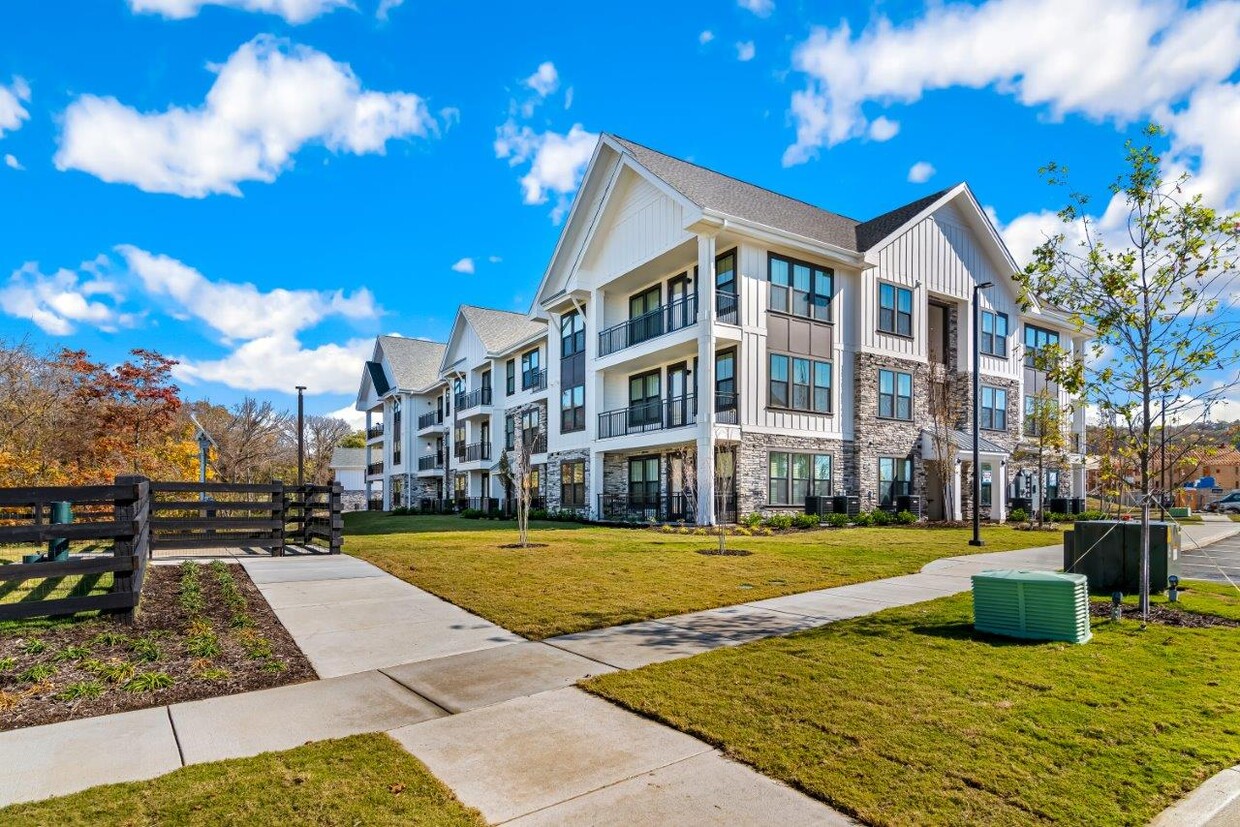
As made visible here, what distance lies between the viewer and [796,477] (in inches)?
904

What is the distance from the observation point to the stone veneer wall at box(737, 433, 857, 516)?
70.8 feet

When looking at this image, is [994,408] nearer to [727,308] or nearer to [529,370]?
[727,308]

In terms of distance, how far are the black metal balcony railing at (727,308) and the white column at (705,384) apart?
57 centimetres

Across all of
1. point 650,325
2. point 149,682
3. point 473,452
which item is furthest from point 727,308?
point 473,452

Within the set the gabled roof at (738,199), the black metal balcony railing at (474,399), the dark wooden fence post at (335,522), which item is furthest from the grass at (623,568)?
the black metal balcony railing at (474,399)

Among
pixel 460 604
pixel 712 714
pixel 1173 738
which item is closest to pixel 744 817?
pixel 712 714

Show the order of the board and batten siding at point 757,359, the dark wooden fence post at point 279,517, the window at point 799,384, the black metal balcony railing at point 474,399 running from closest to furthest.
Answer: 1. the dark wooden fence post at point 279,517
2. the board and batten siding at point 757,359
3. the window at point 799,384
4. the black metal balcony railing at point 474,399

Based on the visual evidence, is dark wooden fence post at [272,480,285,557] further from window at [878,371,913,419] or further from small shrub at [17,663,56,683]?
window at [878,371,913,419]

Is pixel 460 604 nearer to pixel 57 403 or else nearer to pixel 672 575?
pixel 672 575

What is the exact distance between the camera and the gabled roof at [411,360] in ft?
161

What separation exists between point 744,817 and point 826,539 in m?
14.7

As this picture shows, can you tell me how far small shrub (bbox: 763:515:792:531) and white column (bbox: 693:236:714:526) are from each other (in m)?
1.73

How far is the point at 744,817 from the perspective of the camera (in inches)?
135

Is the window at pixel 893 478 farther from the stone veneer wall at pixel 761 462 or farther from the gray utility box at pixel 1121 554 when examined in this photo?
the gray utility box at pixel 1121 554
